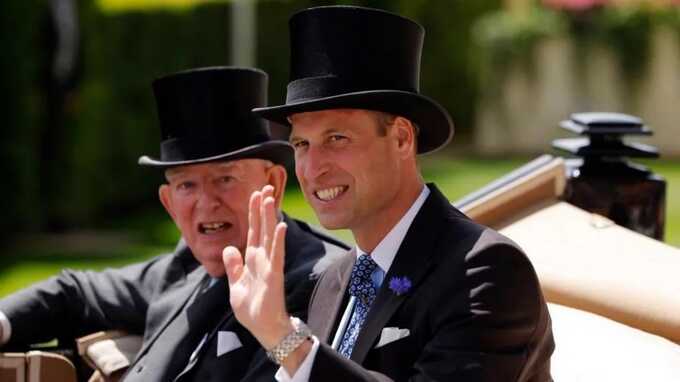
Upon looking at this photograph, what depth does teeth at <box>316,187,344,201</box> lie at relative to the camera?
2.93m

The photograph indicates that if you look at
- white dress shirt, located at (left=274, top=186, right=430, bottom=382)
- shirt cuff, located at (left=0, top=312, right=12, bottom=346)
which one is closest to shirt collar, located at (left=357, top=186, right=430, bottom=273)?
white dress shirt, located at (left=274, top=186, right=430, bottom=382)

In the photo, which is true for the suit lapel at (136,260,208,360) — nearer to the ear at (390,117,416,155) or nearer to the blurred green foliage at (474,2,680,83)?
the ear at (390,117,416,155)

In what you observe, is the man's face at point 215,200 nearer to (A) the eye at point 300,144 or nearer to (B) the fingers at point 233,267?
(A) the eye at point 300,144

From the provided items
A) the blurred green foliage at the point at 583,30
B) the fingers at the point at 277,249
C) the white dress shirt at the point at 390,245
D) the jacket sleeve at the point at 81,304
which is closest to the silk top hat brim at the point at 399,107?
the white dress shirt at the point at 390,245

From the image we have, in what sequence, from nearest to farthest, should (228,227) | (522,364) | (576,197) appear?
(522,364)
(228,227)
(576,197)

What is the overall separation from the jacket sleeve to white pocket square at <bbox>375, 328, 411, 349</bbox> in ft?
5.24

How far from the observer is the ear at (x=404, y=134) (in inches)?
117

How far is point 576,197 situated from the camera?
445 cm

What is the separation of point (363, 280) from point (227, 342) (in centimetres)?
86

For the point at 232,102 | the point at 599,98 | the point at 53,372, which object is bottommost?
the point at 599,98

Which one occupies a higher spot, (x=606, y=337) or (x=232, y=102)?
(x=232, y=102)

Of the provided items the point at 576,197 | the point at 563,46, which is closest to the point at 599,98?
the point at 563,46

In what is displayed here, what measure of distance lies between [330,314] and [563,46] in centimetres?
1623

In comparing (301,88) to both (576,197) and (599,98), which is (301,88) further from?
(599,98)
